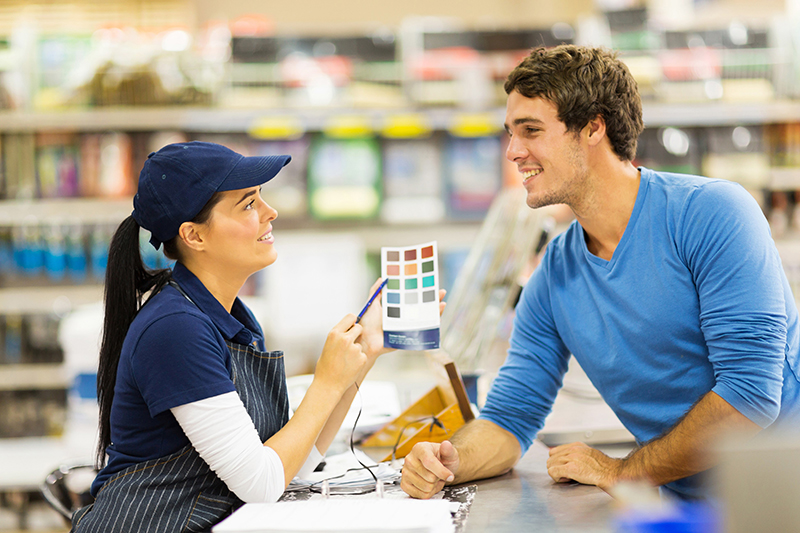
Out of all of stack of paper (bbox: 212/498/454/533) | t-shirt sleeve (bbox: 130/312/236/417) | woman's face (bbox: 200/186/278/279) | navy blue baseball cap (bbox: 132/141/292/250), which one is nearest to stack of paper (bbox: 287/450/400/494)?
stack of paper (bbox: 212/498/454/533)

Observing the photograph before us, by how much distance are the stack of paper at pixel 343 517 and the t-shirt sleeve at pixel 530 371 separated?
0.51 metres

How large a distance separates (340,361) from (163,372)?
347 mm

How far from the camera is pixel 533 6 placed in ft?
17.3

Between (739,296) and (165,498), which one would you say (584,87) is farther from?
(165,498)

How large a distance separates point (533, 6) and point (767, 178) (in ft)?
7.64

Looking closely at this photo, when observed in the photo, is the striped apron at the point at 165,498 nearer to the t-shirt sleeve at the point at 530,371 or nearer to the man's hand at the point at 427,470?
the man's hand at the point at 427,470

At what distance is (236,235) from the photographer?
147 centimetres

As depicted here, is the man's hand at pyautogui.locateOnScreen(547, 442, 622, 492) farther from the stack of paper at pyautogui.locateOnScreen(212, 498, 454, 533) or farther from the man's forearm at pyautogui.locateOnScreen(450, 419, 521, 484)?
the stack of paper at pyautogui.locateOnScreen(212, 498, 454, 533)

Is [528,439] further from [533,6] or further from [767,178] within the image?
[533,6]

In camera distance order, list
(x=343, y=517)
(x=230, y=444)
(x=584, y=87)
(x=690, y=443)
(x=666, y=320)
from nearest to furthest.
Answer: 1. (x=343, y=517)
2. (x=230, y=444)
3. (x=690, y=443)
4. (x=666, y=320)
5. (x=584, y=87)

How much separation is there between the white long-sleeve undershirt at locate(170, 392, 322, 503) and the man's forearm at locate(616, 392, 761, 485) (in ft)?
2.40

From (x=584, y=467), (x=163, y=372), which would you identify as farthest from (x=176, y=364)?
(x=584, y=467)

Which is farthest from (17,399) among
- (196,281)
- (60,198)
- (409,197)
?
(196,281)

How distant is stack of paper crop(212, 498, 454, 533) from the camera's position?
3.45 feet
